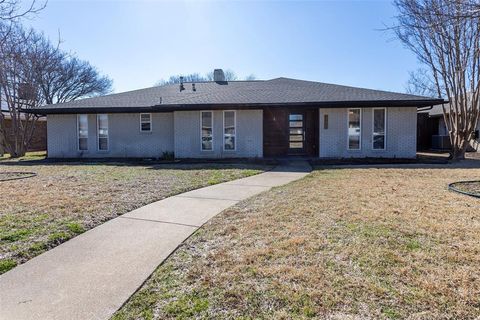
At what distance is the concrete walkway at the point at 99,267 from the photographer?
2402 mm

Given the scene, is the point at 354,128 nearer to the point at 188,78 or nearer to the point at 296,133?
the point at 296,133

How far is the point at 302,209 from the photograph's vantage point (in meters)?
5.06

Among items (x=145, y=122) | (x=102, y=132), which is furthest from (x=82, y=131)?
(x=145, y=122)

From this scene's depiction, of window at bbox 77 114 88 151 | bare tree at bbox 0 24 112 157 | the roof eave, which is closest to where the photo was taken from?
the roof eave

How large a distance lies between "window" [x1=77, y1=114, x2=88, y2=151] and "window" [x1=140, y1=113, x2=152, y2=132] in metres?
2.84

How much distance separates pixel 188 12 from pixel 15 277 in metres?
9.43

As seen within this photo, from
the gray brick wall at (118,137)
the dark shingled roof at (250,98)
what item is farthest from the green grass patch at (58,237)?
the gray brick wall at (118,137)

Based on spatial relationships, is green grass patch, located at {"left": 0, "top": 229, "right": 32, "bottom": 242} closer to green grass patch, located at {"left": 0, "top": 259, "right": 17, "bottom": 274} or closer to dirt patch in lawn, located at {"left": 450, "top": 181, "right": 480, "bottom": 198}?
green grass patch, located at {"left": 0, "top": 259, "right": 17, "bottom": 274}

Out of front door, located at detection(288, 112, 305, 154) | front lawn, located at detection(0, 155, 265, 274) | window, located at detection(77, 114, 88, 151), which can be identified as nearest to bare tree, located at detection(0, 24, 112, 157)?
window, located at detection(77, 114, 88, 151)

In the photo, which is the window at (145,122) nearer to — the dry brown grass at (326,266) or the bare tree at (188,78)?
the dry brown grass at (326,266)

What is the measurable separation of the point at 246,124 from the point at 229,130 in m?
0.81

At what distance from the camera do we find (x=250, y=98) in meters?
14.0

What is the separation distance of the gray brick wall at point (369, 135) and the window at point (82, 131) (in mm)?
11125

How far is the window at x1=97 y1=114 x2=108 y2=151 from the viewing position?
50.9ft
